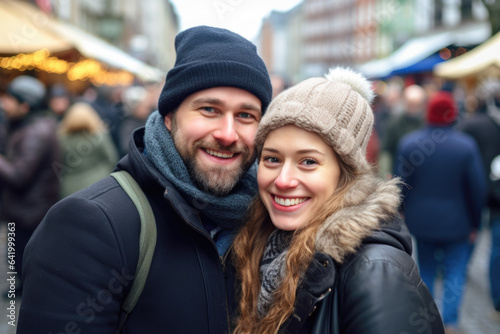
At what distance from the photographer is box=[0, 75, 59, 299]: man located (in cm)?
439

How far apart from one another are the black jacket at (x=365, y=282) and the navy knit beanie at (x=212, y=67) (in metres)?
0.71

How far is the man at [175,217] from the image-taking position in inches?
58.3

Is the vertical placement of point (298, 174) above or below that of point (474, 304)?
above

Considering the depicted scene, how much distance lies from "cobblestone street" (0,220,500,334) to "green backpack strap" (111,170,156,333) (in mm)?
3139

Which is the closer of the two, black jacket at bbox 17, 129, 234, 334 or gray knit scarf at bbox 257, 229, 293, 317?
black jacket at bbox 17, 129, 234, 334

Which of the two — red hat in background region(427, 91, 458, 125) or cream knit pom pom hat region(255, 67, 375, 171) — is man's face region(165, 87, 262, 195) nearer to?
cream knit pom pom hat region(255, 67, 375, 171)

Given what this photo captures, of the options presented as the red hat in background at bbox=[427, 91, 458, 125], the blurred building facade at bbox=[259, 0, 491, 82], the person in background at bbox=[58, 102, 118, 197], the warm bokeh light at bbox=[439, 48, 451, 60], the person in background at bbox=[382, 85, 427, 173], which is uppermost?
the red hat in background at bbox=[427, 91, 458, 125]

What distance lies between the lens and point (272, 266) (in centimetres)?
173

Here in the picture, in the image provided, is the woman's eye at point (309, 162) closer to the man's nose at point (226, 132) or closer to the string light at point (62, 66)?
the man's nose at point (226, 132)

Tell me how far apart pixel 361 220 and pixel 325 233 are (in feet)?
0.43

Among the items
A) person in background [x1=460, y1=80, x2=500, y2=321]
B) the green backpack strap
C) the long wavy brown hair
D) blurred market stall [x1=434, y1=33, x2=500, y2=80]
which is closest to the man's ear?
the green backpack strap

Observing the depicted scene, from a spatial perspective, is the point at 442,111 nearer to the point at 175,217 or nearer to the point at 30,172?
the point at 175,217

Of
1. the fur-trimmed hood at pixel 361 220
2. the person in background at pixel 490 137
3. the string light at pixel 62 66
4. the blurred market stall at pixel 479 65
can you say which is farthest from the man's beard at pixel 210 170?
the blurred market stall at pixel 479 65

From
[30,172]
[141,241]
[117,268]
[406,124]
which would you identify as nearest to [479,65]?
[406,124]
